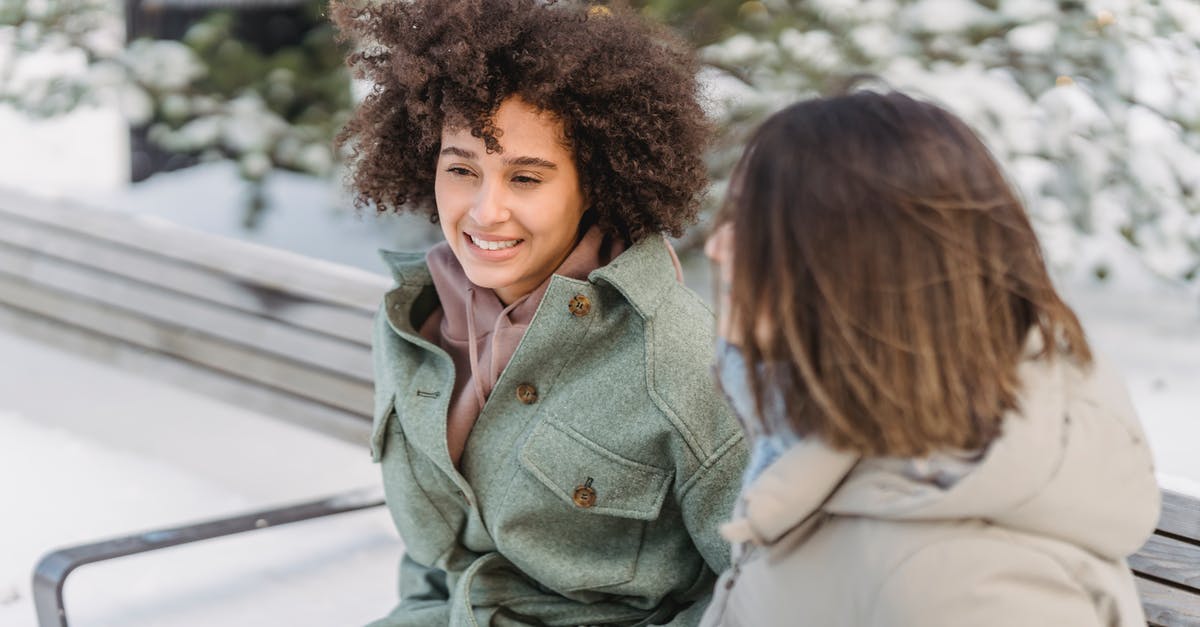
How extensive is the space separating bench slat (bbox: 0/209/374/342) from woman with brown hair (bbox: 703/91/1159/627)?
195cm

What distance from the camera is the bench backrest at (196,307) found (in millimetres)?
3348

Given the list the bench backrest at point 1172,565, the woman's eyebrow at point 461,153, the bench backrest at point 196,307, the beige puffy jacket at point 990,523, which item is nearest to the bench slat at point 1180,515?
the bench backrest at point 1172,565

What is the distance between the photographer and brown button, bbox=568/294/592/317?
6.75ft

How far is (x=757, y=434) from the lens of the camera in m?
1.60

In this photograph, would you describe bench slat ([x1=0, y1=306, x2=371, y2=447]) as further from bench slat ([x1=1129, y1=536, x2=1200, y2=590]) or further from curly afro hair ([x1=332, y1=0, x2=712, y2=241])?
bench slat ([x1=1129, y1=536, x2=1200, y2=590])

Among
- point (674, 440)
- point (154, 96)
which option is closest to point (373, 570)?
point (674, 440)

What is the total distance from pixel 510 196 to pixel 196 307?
1908mm

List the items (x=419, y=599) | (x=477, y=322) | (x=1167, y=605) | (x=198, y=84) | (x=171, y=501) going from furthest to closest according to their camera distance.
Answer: (x=198, y=84), (x=171, y=501), (x=419, y=599), (x=477, y=322), (x=1167, y=605)

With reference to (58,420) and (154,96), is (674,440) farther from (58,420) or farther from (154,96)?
(154,96)

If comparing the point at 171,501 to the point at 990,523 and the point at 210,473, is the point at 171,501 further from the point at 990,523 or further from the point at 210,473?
the point at 990,523

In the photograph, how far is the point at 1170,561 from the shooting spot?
6.64 feet

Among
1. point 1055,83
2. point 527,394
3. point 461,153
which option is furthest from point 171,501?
point 1055,83

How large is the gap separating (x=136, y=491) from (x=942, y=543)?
2.41 m

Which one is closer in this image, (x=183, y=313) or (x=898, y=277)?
(x=898, y=277)
